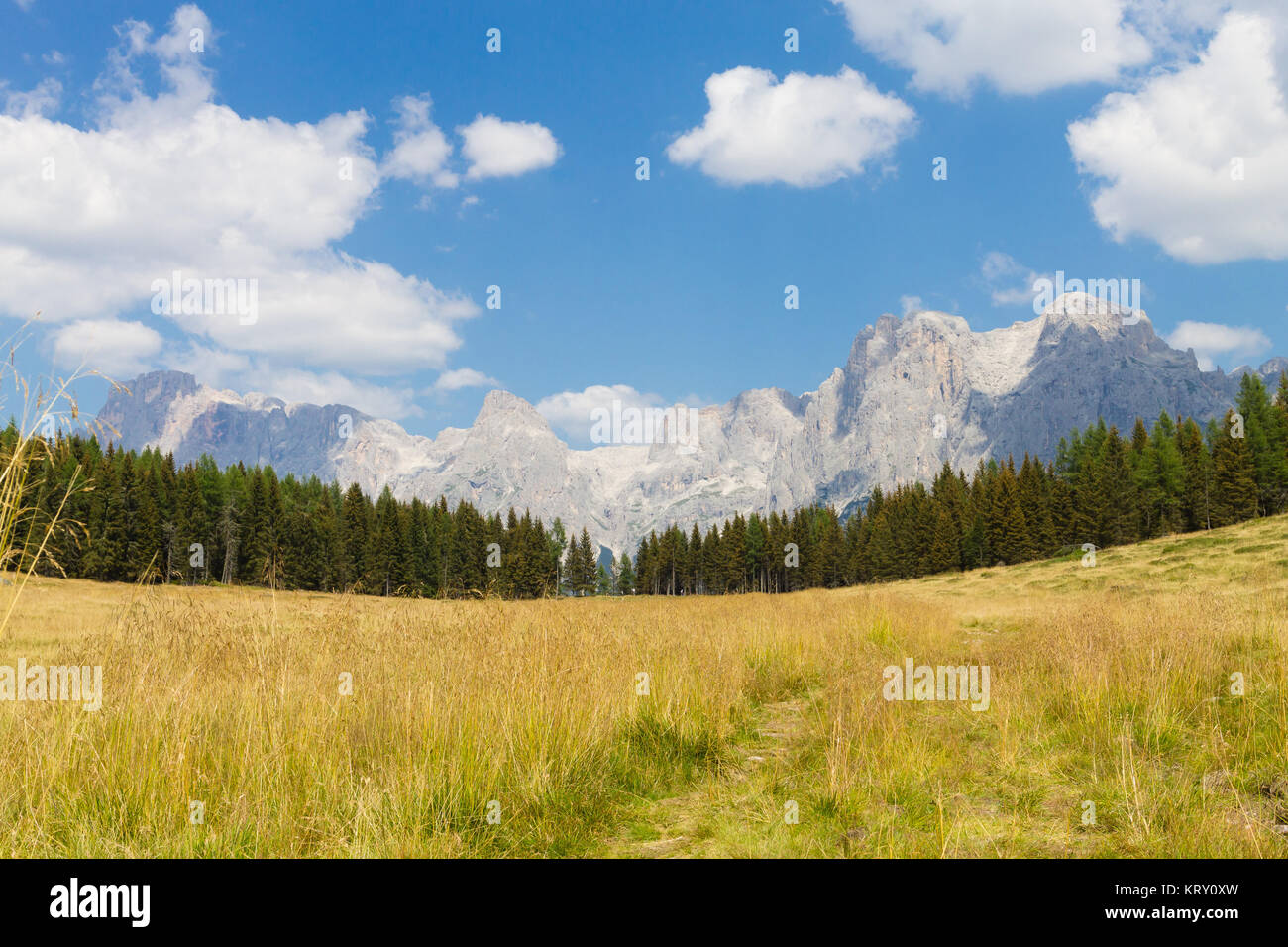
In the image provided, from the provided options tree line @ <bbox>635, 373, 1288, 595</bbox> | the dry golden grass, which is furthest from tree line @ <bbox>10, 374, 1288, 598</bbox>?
the dry golden grass

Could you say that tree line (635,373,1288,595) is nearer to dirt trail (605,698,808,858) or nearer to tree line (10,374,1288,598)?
tree line (10,374,1288,598)

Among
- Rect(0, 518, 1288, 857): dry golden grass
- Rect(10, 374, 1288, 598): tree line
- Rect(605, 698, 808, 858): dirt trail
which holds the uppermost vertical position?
Rect(10, 374, 1288, 598): tree line

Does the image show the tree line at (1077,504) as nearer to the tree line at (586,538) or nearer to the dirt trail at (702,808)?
the tree line at (586,538)

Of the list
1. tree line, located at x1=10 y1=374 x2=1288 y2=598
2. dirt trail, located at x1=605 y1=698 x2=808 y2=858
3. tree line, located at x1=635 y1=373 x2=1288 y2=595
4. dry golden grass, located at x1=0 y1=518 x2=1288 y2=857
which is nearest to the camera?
dry golden grass, located at x1=0 y1=518 x2=1288 y2=857

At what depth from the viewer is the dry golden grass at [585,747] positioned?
3.46m

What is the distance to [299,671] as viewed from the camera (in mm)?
5484

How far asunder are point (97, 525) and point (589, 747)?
75.7 meters

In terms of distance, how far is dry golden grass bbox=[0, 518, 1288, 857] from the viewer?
11.4 feet

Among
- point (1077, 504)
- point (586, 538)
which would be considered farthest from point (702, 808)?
point (586, 538)

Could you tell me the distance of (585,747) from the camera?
479cm
